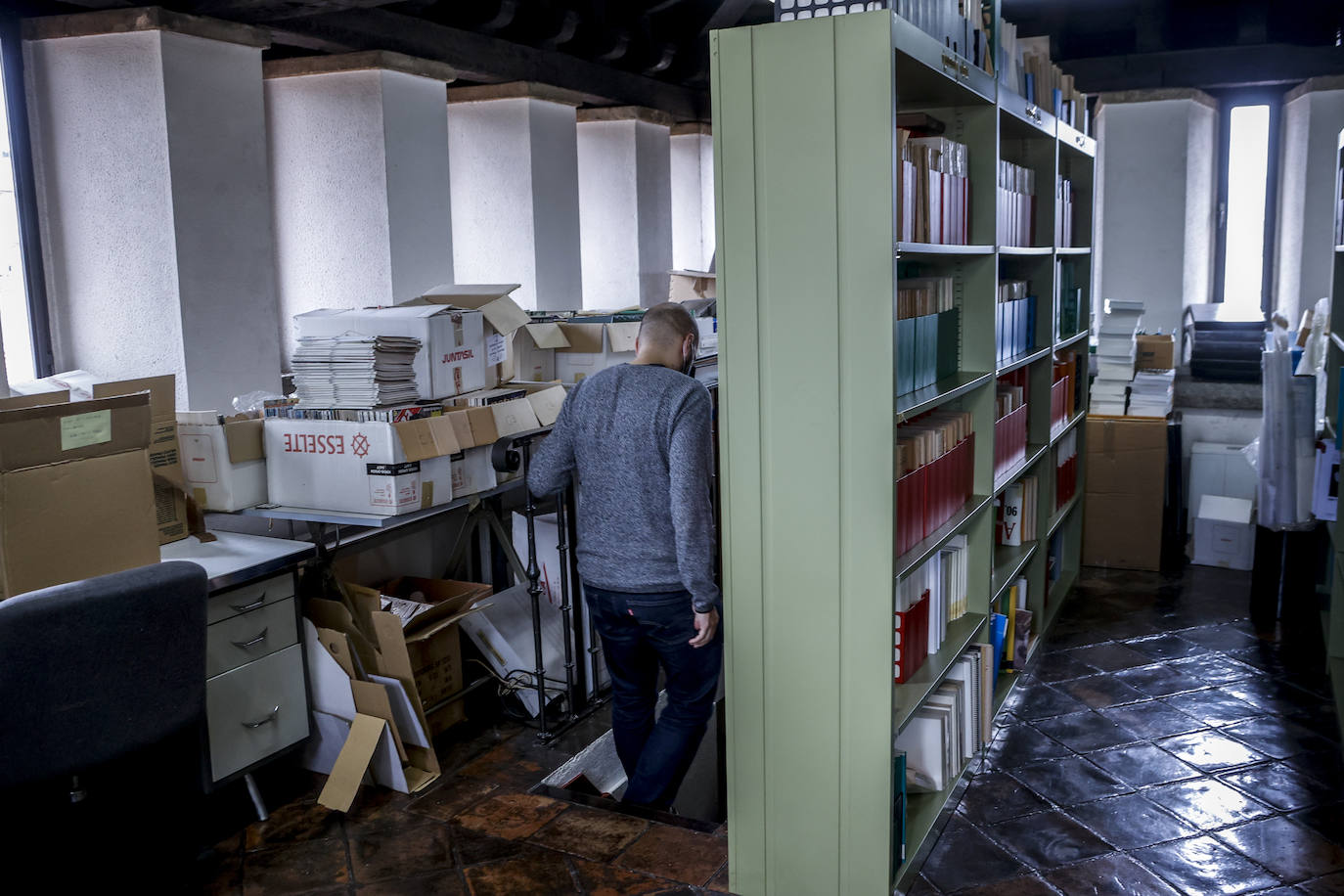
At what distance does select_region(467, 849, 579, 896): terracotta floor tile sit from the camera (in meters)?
3.03

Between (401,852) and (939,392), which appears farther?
(401,852)

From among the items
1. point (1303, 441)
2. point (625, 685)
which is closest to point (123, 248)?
point (625, 685)

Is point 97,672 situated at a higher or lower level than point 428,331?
lower

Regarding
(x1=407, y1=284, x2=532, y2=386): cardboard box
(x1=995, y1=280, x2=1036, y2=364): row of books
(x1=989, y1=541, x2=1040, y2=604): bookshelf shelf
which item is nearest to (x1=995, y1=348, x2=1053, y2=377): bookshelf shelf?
(x1=995, y1=280, x2=1036, y2=364): row of books

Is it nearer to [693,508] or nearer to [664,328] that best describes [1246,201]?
[664,328]

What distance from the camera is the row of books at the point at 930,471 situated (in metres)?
2.98

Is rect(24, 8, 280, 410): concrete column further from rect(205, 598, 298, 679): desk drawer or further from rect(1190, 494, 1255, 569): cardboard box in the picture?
rect(1190, 494, 1255, 569): cardboard box

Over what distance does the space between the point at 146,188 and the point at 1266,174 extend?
23.5 ft

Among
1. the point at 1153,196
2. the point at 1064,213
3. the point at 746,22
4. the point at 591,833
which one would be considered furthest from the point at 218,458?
the point at 1153,196

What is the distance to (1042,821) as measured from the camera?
3.38 m

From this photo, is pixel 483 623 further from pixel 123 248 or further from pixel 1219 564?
pixel 1219 564

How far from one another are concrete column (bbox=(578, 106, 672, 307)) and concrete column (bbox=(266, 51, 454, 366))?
221cm

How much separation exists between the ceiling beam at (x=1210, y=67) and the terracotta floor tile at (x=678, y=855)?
239 inches

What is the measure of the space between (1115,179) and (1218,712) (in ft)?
14.5
